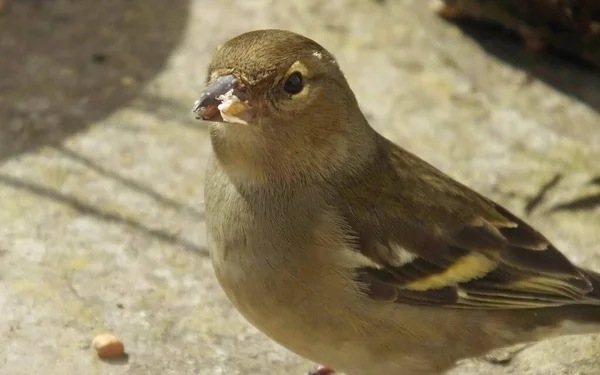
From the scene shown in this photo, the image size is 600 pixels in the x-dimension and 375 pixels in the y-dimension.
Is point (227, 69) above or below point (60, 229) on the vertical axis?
above

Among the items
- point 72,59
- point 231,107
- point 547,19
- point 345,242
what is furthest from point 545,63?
point 231,107

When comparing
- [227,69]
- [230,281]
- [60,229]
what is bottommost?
[60,229]

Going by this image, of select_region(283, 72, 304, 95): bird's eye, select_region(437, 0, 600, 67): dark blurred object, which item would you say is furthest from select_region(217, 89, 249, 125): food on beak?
select_region(437, 0, 600, 67): dark blurred object

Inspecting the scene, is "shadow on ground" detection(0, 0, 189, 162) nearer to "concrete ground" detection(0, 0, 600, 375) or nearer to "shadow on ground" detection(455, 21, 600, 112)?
"concrete ground" detection(0, 0, 600, 375)

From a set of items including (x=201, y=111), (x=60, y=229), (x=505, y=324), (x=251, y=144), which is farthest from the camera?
(x=60, y=229)

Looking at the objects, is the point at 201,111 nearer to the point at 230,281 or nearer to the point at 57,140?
the point at 230,281

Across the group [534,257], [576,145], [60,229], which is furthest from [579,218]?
[60,229]

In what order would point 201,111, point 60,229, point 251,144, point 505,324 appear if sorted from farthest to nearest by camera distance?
point 60,229 → point 505,324 → point 251,144 → point 201,111
